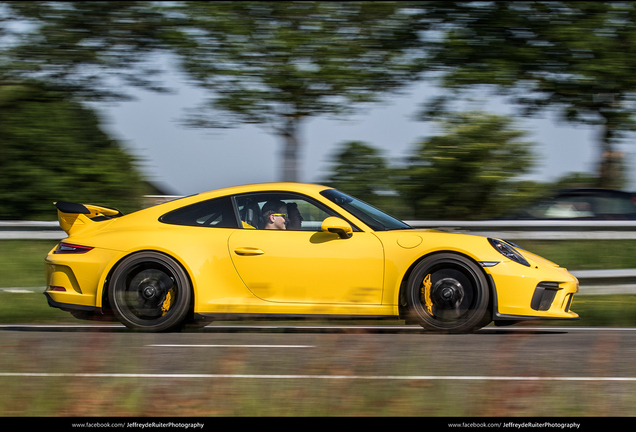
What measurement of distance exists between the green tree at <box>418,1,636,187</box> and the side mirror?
6.36 meters

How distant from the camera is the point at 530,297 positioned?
5.94 meters

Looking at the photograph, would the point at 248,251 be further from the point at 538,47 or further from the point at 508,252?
the point at 538,47

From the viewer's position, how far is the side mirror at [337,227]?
19.9 feet

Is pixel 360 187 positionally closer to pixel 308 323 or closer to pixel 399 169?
pixel 399 169

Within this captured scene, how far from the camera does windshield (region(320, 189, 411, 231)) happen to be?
6.41 meters

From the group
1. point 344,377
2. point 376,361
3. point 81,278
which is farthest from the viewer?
point 81,278

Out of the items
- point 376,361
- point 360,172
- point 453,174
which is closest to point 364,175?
point 360,172

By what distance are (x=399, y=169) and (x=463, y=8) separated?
3.40 metres

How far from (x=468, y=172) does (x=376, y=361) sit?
6298mm

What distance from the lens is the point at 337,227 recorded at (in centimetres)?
605

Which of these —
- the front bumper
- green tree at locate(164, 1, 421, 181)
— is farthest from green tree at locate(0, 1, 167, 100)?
the front bumper

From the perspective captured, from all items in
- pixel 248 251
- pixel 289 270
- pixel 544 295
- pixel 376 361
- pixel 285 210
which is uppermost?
pixel 285 210

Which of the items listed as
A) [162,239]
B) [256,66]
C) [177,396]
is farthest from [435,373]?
[256,66]

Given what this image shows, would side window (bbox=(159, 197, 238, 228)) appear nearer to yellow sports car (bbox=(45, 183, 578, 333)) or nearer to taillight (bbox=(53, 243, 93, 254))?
yellow sports car (bbox=(45, 183, 578, 333))
